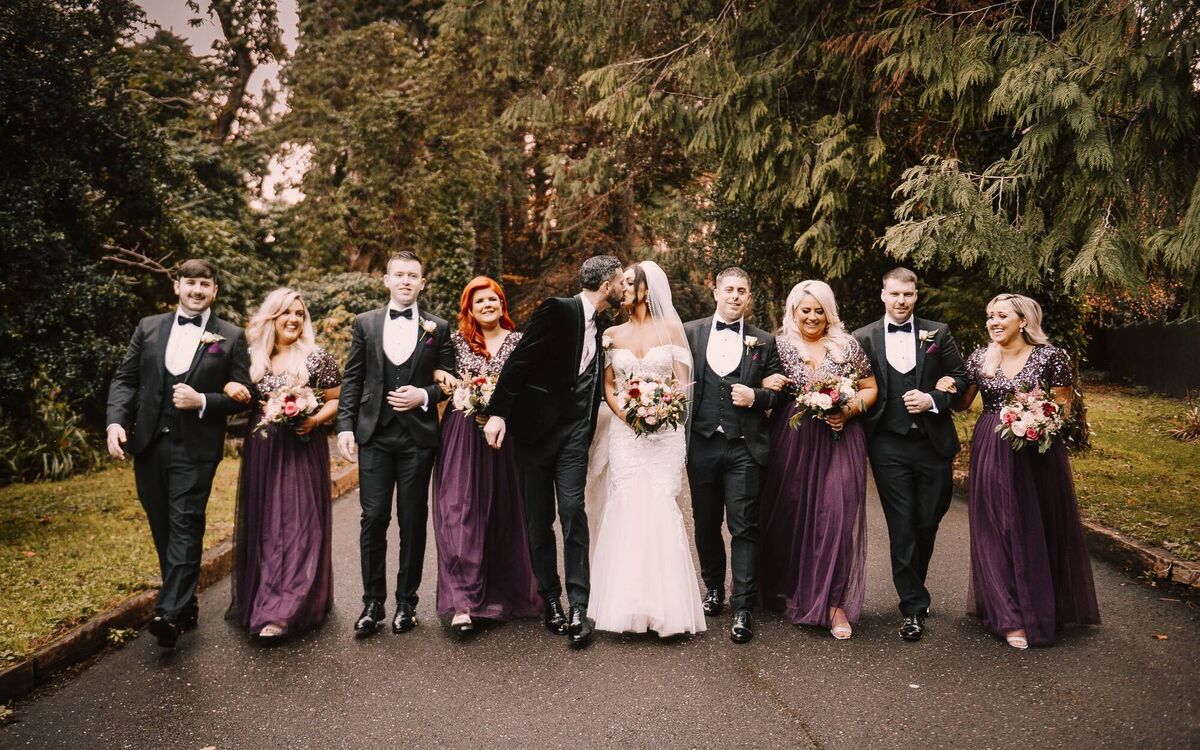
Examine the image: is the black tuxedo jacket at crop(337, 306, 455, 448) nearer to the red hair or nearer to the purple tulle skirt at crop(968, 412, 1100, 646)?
the red hair

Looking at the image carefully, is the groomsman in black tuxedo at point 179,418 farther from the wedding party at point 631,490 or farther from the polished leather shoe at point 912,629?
the polished leather shoe at point 912,629

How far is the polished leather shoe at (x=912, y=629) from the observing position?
550 cm

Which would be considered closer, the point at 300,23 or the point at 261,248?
the point at 261,248

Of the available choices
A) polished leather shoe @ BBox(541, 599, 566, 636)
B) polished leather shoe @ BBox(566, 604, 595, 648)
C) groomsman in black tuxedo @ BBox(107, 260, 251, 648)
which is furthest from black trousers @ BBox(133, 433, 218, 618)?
polished leather shoe @ BBox(566, 604, 595, 648)

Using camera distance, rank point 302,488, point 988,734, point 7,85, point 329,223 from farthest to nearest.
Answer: point 329,223 → point 7,85 → point 302,488 → point 988,734

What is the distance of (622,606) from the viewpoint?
5.57m

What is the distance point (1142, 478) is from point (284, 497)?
9.51 m

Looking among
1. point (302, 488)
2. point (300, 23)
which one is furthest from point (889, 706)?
point (300, 23)

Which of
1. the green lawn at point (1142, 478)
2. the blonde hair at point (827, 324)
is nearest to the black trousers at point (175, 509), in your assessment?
the blonde hair at point (827, 324)

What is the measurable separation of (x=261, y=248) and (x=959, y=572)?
1958 centimetres

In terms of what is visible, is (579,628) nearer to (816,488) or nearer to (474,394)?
(474,394)

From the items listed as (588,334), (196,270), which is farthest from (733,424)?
(196,270)

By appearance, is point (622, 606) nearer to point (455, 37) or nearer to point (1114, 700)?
point (1114, 700)

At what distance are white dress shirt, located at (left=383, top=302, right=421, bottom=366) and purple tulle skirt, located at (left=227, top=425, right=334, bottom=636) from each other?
31.2 inches
